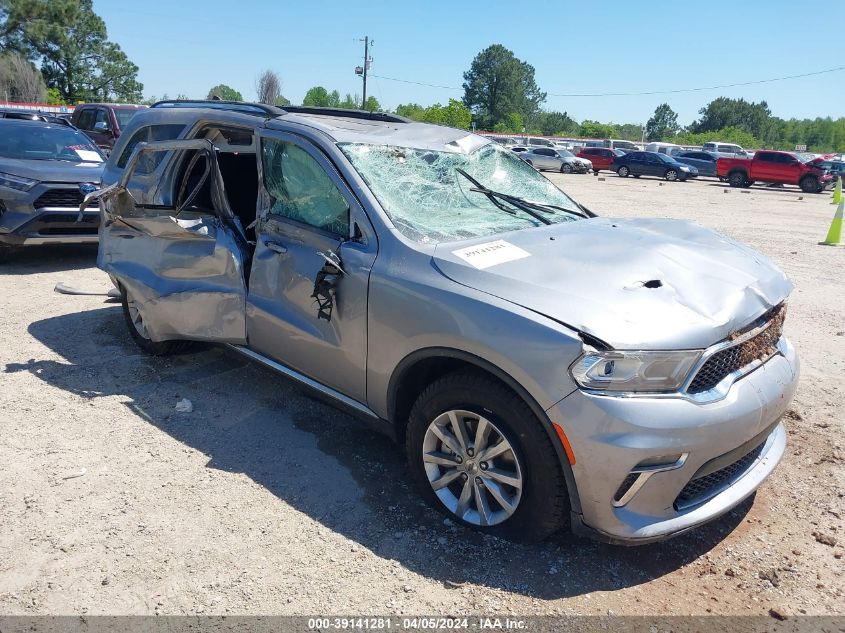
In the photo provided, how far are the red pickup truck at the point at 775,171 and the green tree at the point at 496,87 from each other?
8373cm

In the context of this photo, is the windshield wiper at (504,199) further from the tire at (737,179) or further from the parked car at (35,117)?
the tire at (737,179)

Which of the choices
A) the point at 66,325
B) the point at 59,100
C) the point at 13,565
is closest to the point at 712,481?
the point at 13,565

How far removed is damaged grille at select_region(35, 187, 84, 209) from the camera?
7.45m

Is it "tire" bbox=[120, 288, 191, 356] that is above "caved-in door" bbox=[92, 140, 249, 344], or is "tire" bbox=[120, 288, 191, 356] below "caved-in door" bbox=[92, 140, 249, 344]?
below

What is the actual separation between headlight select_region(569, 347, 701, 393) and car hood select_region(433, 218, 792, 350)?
0.04m

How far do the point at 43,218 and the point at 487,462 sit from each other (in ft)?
22.5

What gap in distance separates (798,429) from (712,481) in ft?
5.60

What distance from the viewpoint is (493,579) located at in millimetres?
2688

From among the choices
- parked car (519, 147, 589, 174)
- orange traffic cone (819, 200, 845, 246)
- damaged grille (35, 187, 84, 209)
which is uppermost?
damaged grille (35, 187, 84, 209)

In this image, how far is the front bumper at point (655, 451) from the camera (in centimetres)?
243

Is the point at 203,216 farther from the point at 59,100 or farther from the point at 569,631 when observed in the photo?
the point at 59,100

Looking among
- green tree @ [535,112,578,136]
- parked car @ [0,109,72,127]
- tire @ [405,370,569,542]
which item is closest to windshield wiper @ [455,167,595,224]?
tire @ [405,370,569,542]

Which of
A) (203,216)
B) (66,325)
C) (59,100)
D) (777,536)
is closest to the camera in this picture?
(777,536)

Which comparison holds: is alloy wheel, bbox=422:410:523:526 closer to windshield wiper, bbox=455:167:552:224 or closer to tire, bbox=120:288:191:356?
windshield wiper, bbox=455:167:552:224
